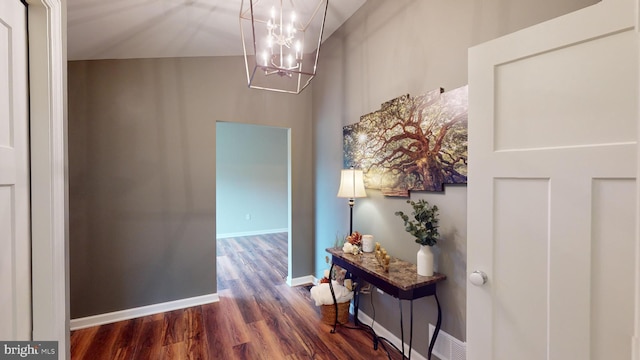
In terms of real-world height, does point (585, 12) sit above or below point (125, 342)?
above

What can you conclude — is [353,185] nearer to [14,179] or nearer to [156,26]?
[14,179]

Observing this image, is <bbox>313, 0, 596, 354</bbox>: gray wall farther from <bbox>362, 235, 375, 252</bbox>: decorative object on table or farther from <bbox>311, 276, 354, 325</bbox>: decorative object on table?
<bbox>311, 276, 354, 325</bbox>: decorative object on table

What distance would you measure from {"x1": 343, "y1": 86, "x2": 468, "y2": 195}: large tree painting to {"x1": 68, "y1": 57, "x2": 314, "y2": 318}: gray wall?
1.50 meters

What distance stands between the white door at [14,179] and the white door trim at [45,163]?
0.03 m

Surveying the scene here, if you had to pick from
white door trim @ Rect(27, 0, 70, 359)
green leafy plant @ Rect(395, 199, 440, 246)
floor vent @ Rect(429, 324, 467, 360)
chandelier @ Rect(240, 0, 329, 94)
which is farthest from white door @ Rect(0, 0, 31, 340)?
floor vent @ Rect(429, 324, 467, 360)

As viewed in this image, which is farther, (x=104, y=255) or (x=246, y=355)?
(x=104, y=255)

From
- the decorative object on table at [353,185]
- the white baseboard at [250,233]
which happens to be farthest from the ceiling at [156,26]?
the white baseboard at [250,233]

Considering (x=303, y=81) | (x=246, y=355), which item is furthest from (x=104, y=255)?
(x=303, y=81)

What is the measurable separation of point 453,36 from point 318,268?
2848mm

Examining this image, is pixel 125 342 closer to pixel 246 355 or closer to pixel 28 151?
pixel 246 355

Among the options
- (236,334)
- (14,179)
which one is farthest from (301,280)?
(14,179)

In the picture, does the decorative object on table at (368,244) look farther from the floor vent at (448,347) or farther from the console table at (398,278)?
the floor vent at (448,347)

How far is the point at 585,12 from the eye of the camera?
923 millimetres

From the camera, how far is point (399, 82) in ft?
6.96
